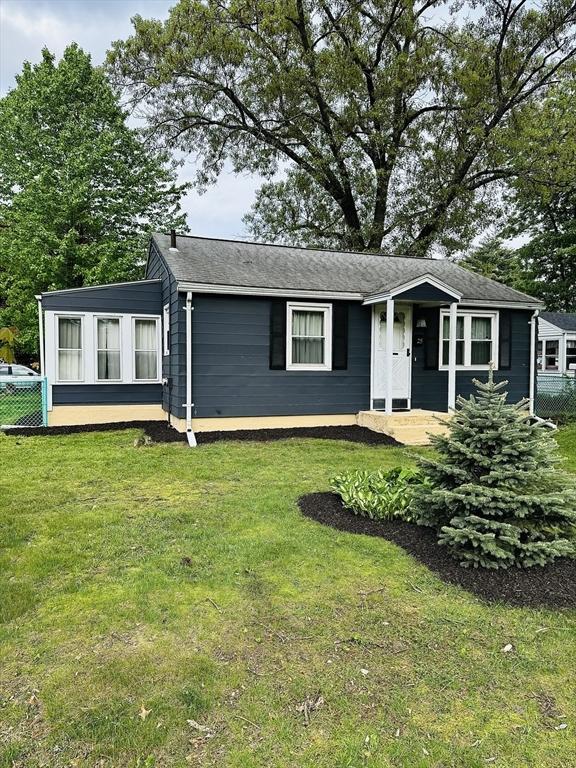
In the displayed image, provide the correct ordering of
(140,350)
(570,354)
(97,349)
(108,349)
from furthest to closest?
(570,354), (140,350), (108,349), (97,349)

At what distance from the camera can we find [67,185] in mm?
18250

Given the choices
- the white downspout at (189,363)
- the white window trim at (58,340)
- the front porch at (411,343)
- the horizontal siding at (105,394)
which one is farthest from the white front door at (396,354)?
the white window trim at (58,340)

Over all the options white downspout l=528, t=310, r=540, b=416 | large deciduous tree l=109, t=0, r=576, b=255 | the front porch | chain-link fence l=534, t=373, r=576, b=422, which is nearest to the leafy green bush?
the front porch

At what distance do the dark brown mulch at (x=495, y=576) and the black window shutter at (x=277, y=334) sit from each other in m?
5.57

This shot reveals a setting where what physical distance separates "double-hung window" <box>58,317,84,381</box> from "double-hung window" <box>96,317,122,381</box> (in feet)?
1.10

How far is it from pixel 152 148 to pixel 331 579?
2045 centimetres

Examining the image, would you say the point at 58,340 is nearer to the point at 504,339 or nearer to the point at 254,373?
the point at 254,373

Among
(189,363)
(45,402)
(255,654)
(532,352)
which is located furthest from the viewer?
(532,352)

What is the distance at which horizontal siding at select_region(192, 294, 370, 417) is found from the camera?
902 cm

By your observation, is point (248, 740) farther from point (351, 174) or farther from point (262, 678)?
point (351, 174)

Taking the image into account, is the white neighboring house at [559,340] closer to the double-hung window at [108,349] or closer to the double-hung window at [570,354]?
the double-hung window at [570,354]

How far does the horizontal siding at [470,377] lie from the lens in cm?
1061

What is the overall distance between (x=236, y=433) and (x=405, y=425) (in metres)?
3.18

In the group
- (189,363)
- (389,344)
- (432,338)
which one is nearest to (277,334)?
(189,363)
